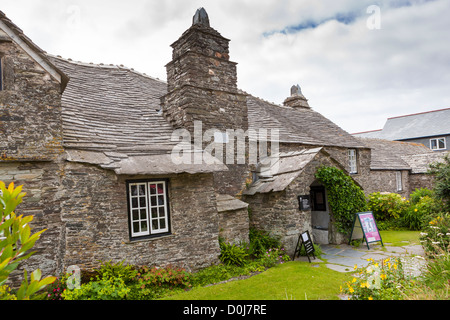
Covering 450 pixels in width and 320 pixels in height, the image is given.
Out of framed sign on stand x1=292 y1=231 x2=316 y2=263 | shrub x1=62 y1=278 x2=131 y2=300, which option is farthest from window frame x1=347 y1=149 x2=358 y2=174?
shrub x1=62 y1=278 x2=131 y2=300

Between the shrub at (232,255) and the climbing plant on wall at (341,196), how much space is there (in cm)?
410

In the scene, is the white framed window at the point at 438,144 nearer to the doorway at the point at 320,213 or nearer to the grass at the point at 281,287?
the doorway at the point at 320,213

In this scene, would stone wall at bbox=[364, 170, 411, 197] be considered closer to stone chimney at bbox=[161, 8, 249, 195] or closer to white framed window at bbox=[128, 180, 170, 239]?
stone chimney at bbox=[161, 8, 249, 195]

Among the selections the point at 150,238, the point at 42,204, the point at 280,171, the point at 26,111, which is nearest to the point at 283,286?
the point at 150,238

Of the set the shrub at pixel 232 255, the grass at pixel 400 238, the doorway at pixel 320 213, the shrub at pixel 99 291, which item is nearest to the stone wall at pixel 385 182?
the grass at pixel 400 238

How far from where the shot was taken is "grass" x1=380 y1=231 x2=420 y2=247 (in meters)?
11.4

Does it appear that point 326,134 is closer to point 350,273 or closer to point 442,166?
point 442,166

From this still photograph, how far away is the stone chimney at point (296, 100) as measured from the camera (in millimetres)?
21484

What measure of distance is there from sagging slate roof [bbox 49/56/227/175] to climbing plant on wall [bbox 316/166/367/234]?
4.32 metres

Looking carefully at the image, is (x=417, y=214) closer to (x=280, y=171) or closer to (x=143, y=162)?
(x=280, y=171)

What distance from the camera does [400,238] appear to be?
12336 millimetres

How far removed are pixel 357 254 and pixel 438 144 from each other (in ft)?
111

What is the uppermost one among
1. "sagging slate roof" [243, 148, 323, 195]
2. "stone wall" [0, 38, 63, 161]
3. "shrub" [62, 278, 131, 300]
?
"stone wall" [0, 38, 63, 161]
